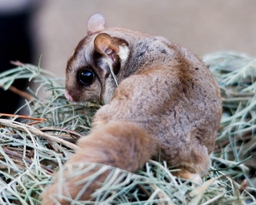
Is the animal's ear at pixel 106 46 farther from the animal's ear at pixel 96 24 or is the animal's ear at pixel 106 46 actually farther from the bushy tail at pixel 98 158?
the bushy tail at pixel 98 158

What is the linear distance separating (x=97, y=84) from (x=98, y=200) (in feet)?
2.96

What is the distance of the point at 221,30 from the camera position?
18.6ft

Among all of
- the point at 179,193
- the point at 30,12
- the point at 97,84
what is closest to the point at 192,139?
the point at 179,193

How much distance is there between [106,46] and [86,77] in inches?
8.9

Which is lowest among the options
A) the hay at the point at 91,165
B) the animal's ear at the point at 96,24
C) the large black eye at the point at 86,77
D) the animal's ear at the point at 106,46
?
the hay at the point at 91,165

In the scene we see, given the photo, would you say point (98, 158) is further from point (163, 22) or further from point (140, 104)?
point (163, 22)

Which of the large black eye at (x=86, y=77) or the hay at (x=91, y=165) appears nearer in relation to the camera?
the hay at (x=91, y=165)

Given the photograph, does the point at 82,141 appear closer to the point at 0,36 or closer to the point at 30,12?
the point at 0,36

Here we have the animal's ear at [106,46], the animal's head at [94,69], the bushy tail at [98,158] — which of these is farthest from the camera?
the animal's head at [94,69]

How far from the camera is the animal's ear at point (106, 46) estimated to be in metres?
2.10

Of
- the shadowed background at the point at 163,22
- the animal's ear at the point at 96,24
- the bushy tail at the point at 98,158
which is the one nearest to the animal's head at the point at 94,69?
the animal's ear at the point at 96,24

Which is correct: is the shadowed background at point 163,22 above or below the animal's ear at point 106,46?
below

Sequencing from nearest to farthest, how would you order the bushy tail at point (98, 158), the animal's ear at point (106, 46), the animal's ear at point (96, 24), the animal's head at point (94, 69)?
the bushy tail at point (98, 158)
the animal's ear at point (106, 46)
the animal's head at point (94, 69)
the animal's ear at point (96, 24)

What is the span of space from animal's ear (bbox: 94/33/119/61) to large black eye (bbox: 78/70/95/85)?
0.15 meters
